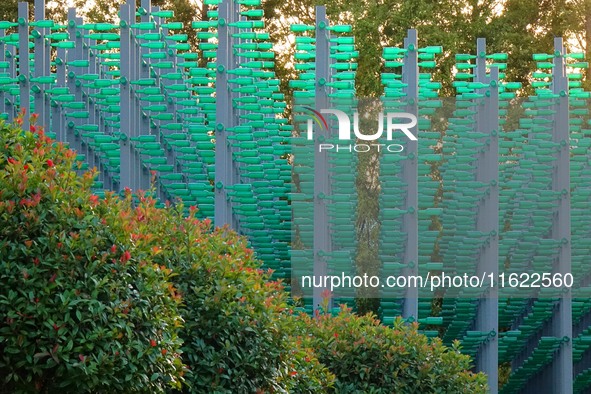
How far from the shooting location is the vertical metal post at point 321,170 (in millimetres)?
12844

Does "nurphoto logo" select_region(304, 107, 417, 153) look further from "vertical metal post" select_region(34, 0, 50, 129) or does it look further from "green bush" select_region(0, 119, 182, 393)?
"green bush" select_region(0, 119, 182, 393)

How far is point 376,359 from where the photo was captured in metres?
8.61

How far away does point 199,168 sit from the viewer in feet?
47.8

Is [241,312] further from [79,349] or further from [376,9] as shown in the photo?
[376,9]

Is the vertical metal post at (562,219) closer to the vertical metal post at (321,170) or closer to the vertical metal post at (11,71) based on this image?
the vertical metal post at (321,170)

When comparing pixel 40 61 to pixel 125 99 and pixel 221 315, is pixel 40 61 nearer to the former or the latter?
pixel 125 99

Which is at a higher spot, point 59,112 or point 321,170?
point 59,112

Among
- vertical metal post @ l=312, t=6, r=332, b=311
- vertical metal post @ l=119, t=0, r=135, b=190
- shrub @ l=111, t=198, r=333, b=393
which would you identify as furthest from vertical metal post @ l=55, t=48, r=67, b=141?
shrub @ l=111, t=198, r=333, b=393

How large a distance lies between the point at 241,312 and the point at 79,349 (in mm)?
1578

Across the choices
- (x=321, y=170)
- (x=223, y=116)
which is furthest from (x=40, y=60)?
(x=321, y=170)

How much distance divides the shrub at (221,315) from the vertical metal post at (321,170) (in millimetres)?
5811

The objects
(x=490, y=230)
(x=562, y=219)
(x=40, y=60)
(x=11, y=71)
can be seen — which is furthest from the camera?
(x=11, y=71)

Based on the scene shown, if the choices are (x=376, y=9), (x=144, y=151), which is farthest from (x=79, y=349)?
(x=376, y=9)

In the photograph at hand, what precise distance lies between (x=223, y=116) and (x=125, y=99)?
1.13m
